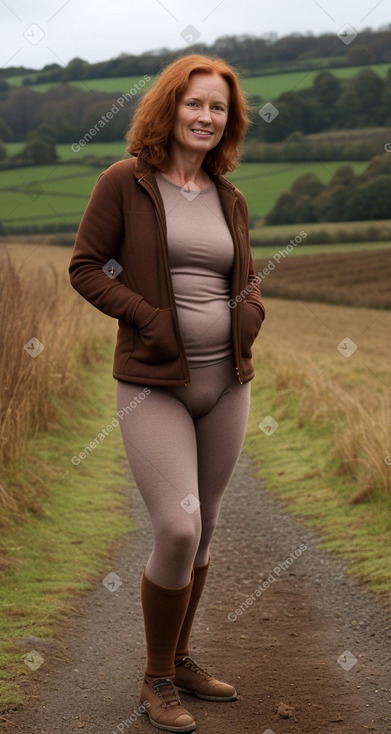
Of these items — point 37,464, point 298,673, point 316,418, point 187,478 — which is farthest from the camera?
point 316,418

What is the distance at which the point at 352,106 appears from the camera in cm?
3894

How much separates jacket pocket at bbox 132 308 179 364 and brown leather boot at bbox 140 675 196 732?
1.06 meters

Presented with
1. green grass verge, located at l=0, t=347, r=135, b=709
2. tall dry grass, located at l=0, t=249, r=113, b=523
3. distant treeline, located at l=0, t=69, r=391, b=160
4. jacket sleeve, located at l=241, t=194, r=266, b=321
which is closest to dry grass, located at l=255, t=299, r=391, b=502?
green grass verge, located at l=0, t=347, r=135, b=709

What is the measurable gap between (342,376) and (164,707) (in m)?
9.50

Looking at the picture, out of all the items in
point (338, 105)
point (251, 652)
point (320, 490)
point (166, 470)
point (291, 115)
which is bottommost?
point (291, 115)

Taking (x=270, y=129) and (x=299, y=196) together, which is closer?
(x=299, y=196)

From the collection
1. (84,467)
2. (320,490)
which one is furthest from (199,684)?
(84,467)

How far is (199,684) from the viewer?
332cm

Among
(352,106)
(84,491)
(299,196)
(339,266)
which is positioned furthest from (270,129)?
(84,491)

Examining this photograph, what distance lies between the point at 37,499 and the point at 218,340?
9.88ft

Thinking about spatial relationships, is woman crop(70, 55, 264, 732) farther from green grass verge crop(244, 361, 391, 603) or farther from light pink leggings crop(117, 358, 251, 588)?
green grass verge crop(244, 361, 391, 603)

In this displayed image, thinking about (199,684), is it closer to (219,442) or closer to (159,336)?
(219,442)

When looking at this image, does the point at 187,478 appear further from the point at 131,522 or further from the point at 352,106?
the point at 352,106

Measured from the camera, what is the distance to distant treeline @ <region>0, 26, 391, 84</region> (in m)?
41.8
